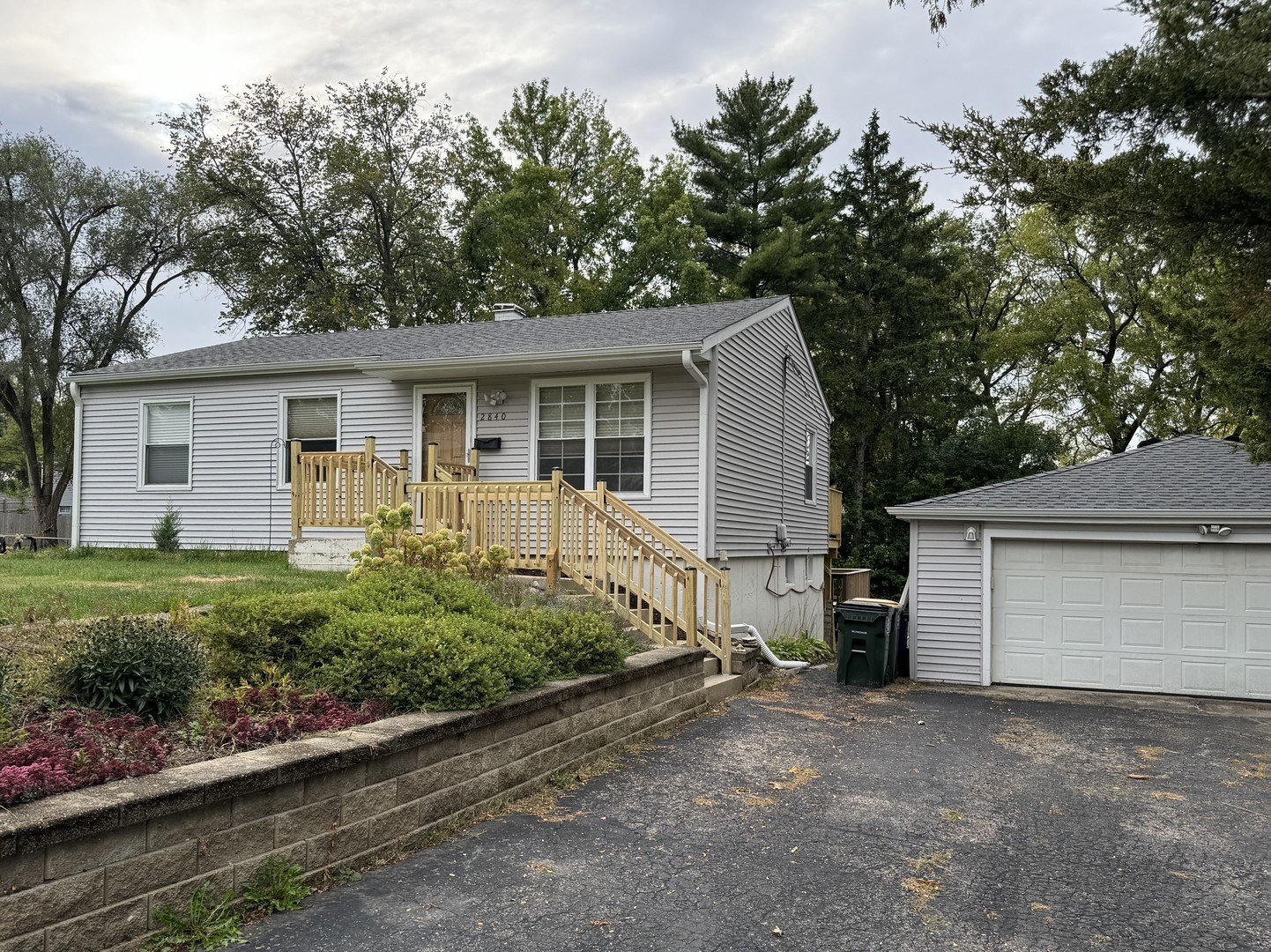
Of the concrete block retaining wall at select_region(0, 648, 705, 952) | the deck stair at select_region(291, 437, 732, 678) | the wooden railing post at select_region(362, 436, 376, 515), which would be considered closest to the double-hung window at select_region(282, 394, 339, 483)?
the wooden railing post at select_region(362, 436, 376, 515)

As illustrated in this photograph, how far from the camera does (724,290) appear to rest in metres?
26.9

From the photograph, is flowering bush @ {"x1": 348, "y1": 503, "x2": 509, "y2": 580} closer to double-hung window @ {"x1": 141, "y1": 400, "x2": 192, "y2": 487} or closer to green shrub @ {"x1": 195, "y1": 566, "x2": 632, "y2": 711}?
green shrub @ {"x1": 195, "y1": 566, "x2": 632, "y2": 711}

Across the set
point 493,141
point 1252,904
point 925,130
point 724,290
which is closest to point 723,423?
point 925,130

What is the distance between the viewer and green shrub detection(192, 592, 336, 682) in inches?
215

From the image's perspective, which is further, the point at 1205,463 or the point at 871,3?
the point at 1205,463

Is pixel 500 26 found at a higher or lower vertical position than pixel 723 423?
higher

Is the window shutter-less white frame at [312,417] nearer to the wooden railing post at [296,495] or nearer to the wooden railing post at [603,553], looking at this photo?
the wooden railing post at [296,495]

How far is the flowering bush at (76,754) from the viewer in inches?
135

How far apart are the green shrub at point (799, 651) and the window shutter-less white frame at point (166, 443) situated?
9.39m

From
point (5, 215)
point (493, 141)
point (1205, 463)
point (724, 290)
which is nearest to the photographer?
point (1205, 463)

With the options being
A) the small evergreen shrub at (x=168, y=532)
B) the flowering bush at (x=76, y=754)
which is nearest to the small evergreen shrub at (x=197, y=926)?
the flowering bush at (x=76, y=754)

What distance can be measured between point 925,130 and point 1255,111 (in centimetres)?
222

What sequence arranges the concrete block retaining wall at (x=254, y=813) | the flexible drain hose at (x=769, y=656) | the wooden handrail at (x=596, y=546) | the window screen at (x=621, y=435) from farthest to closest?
1. the window screen at (x=621, y=435)
2. the flexible drain hose at (x=769, y=656)
3. the wooden handrail at (x=596, y=546)
4. the concrete block retaining wall at (x=254, y=813)

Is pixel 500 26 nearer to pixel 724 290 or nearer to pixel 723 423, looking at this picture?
pixel 723 423
